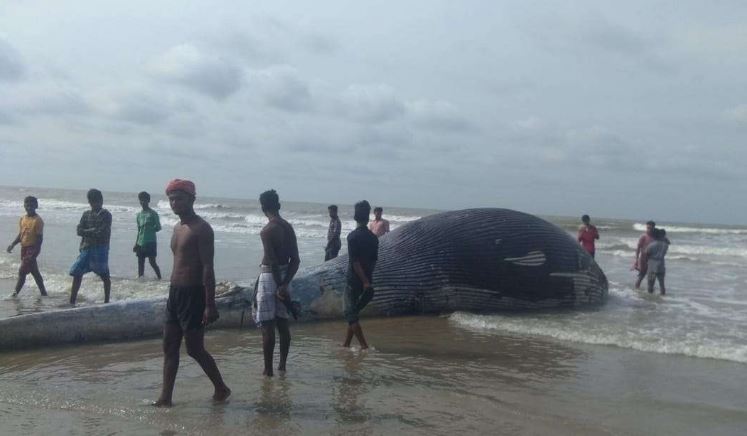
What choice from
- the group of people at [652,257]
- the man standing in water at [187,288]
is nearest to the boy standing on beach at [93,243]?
the man standing in water at [187,288]

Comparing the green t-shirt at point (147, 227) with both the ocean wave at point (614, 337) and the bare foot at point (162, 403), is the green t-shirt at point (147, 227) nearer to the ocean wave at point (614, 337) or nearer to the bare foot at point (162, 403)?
the ocean wave at point (614, 337)

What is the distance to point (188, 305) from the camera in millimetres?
5027

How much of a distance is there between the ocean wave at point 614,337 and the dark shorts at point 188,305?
4.67 m

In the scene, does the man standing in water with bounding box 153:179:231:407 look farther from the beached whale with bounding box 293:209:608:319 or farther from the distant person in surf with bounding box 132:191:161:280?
the distant person in surf with bounding box 132:191:161:280

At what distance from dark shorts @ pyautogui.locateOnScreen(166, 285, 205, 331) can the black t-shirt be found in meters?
2.30

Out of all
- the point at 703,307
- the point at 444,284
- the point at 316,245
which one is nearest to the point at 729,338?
the point at 703,307

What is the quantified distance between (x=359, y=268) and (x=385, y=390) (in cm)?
169

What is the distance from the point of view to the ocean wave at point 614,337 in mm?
7598

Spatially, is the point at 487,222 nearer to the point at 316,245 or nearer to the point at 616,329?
the point at 616,329

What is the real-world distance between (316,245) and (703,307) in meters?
14.7

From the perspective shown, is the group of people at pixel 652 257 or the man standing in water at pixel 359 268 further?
the group of people at pixel 652 257

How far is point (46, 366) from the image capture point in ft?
20.7

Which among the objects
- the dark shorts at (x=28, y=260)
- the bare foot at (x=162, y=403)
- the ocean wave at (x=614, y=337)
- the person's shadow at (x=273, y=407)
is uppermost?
the dark shorts at (x=28, y=260)

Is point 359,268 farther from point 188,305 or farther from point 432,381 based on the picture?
point 188,305
